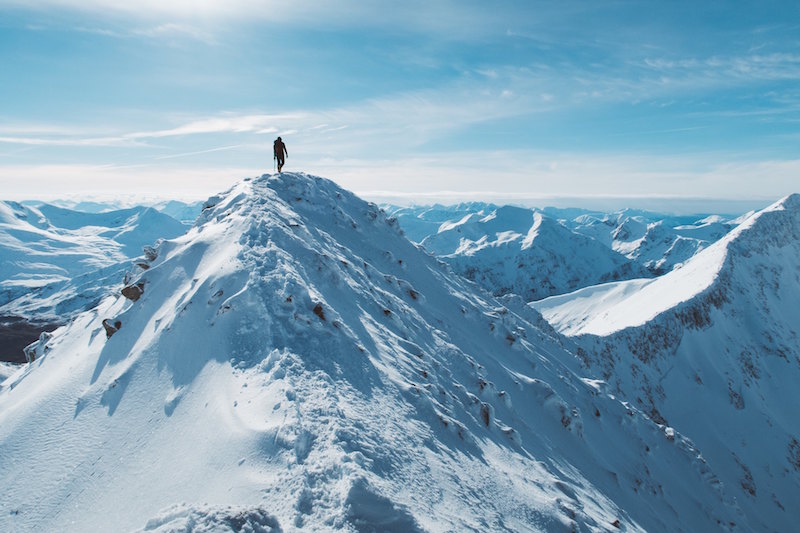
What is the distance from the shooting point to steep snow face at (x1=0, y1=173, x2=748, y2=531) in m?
8.67

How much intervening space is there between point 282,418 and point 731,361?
78785mm

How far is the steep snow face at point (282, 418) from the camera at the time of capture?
28.5 feet

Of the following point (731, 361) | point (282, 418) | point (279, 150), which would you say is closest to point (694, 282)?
point (731, 361)

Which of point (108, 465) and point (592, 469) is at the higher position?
point (108, 465)

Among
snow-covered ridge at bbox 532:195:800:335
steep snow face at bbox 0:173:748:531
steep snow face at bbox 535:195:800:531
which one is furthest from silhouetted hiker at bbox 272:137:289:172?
snow-covered ridge at bbox 532:195:800:335

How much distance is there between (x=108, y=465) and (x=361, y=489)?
22.6 feet

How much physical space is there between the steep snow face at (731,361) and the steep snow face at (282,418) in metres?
29.5

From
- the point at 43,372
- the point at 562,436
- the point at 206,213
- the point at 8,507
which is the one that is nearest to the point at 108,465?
the point at 8,507

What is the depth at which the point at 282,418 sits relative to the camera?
977cm

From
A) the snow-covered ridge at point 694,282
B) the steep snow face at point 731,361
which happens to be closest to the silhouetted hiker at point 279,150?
the steep snow face at point 731,361

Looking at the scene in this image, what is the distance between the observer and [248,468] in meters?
8.71

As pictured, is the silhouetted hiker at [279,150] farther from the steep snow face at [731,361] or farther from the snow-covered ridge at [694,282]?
the snow-covered ridge at [694,282]

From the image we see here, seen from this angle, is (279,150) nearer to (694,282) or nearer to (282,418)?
(282,418)

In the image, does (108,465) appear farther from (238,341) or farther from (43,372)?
(43,372)
